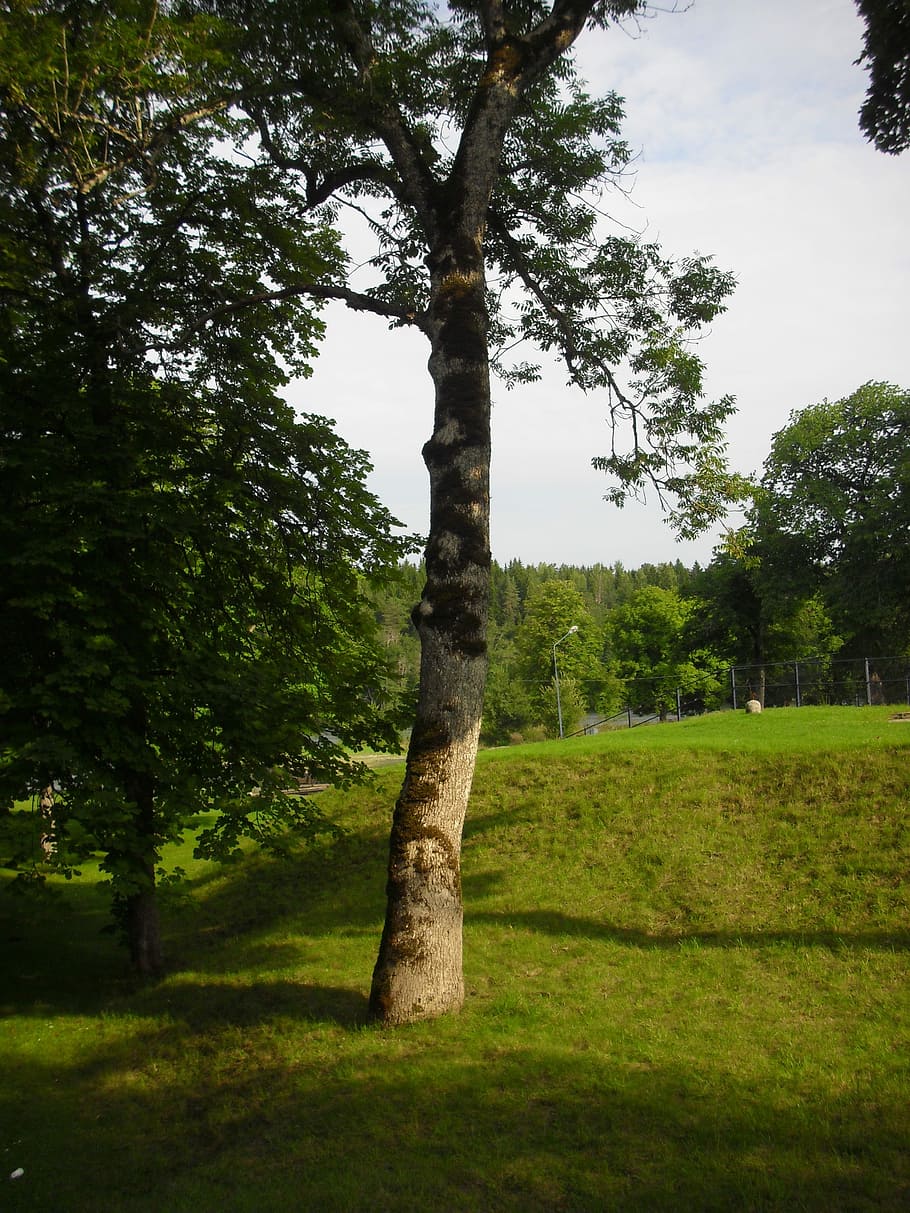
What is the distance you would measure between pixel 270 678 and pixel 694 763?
9.85m

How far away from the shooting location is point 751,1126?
18.7 ft

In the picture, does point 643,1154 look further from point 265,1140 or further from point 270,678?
point 270,678

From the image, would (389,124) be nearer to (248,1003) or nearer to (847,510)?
(248,1003)

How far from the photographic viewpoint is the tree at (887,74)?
19.3 ft

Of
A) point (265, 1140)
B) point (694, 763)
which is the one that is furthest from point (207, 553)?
point (694, 763)

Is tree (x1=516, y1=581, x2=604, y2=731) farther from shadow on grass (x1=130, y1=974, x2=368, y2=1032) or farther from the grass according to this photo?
shadow on grass (x1=130, y1=974, x2=368, y2=1032)

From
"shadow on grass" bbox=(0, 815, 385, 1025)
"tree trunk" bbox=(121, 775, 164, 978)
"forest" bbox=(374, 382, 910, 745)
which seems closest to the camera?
"shadow on grass" bbox=(0, 815, 385, 1025)

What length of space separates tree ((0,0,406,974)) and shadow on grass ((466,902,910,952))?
367 centimetres

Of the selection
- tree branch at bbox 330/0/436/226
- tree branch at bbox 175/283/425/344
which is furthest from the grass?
tree branch at bbox 330/0/436/226

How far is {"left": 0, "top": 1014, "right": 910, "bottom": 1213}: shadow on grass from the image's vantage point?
5.05 m

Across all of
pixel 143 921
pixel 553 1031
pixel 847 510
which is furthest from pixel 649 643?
pixel 553 1031

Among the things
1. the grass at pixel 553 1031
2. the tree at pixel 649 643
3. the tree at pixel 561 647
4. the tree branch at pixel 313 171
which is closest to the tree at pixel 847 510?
the tree at pixel 649 643

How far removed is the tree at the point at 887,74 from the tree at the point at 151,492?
Result: 6.55 meters

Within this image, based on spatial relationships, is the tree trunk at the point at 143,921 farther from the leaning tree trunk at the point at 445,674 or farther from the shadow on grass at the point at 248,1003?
the leaning tree trunk at the point at 445,674
